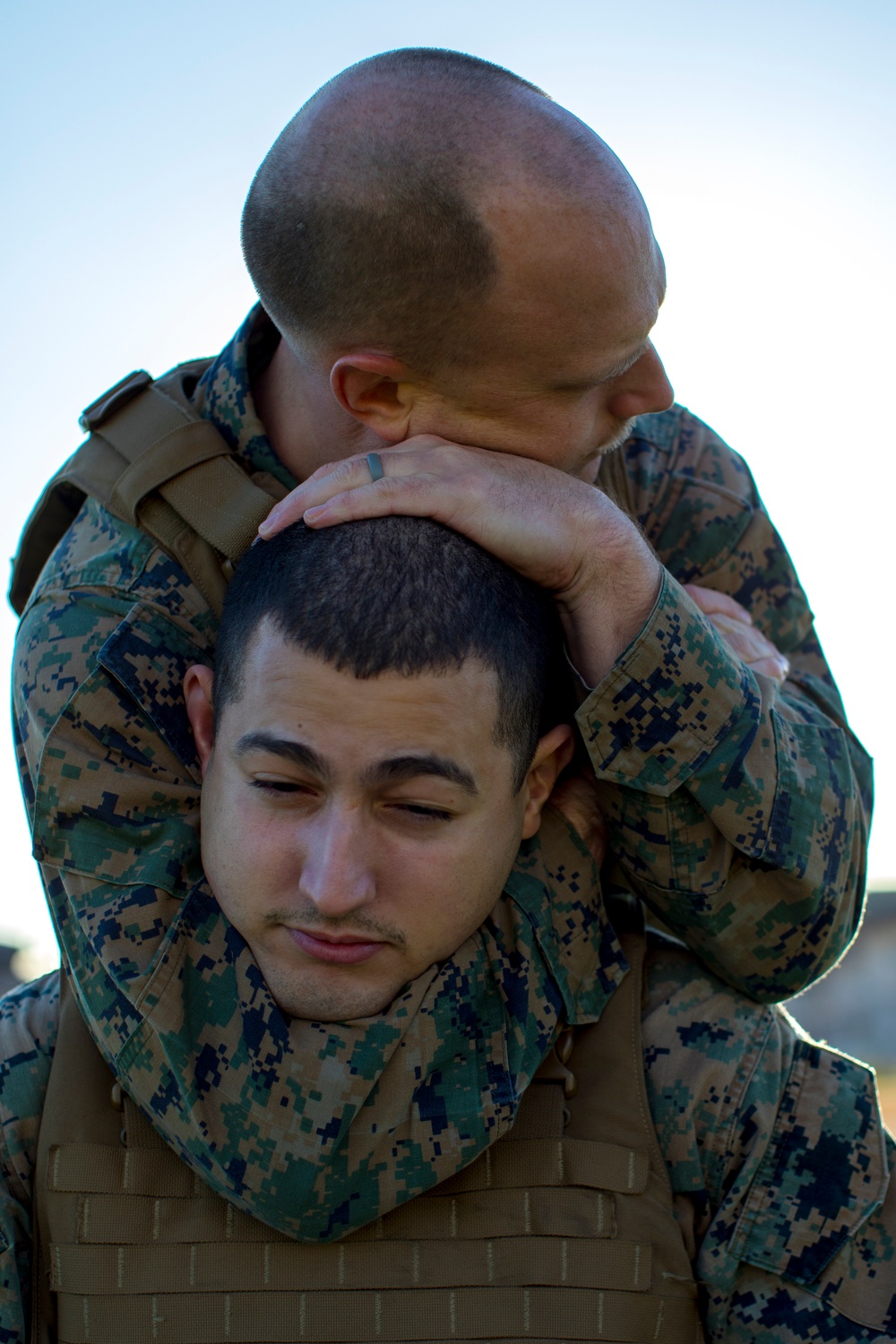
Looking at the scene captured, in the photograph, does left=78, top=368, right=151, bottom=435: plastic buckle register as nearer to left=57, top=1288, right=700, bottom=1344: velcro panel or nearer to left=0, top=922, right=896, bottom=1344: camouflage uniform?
left=0, top=922, right=896, bottom=1344: camouflage uniform

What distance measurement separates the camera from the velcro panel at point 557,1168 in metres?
3.67

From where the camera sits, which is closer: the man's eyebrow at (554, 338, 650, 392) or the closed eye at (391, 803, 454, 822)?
the closed eye at (391, 803, 454, 822)

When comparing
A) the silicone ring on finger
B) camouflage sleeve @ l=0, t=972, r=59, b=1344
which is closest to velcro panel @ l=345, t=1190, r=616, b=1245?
camouflage sleeve @ l=0, t=972, r=59, b=1344

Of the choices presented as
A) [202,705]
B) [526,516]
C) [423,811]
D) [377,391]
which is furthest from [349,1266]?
[377,391]

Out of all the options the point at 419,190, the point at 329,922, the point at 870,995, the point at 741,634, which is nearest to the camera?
the point at 329,922

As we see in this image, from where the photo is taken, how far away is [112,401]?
4.19 m

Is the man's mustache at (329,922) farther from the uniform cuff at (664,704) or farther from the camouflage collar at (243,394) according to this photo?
the camouflage collar at (243,394)

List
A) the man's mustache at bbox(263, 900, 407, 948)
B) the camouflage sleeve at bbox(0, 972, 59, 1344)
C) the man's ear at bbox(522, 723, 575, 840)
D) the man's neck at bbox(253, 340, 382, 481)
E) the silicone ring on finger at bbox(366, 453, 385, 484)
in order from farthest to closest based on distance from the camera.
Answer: the man's neck at bbox(253, 340, 382, 481) < the man's ear at bbox(522, 723, 575, 840) < the silicone ring on finger at bbox(366, 453, 385, 484) < the camouflage sleeve at bbox(0, 972, 59, 1344) < the man's mustache at bbox(263, 900, 407, 948)

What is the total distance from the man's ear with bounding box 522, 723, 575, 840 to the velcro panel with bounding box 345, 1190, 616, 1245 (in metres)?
0.94

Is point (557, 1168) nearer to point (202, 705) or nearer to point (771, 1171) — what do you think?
point (771, 1171)

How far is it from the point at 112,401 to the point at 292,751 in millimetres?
1442

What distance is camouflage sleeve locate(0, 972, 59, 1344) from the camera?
11.4 feet

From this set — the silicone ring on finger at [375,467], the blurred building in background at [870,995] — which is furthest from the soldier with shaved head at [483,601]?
the blurred building in background at [870,995]

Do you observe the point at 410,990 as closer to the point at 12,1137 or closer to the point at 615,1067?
the point at 615,1067
